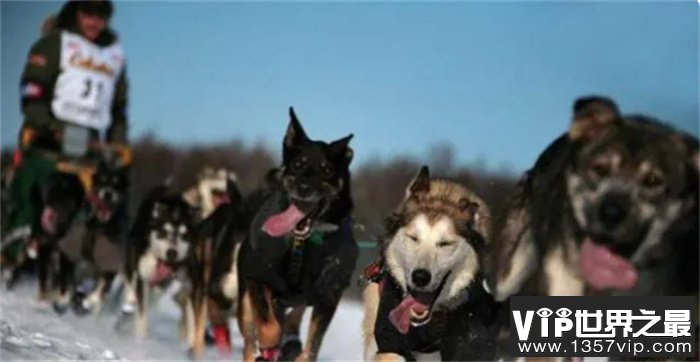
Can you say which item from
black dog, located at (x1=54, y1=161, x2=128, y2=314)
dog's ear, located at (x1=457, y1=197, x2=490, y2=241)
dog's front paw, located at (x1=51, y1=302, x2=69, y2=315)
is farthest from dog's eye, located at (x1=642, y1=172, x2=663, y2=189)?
dog's front paw, located at (x1=51, y1=302, x2=69, y2=315)

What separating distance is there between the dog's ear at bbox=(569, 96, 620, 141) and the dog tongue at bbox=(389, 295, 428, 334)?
0.59 metres

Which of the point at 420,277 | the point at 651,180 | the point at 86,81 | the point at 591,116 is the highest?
the point at 86,81

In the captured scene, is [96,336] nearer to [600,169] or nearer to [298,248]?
[298,248]

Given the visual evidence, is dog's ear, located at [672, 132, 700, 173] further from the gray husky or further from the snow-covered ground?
the snow-covered ground

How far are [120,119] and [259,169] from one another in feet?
1.68

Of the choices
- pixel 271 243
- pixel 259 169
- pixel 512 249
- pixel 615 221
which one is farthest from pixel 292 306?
pixel 615 221

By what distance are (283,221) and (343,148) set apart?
0.26 m

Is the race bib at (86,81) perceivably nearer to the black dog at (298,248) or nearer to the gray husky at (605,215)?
the black dog at (298,248)

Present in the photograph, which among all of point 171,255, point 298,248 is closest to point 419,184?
point 298,248

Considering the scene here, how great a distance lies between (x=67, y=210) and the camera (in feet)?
11.3

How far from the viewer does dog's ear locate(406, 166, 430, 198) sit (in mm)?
2947

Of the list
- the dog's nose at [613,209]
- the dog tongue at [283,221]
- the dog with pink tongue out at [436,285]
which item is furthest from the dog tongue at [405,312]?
the dog's nose at [613,209]

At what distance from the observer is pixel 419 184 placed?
2.96 meters

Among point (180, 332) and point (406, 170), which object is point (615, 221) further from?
point (180, 332)
